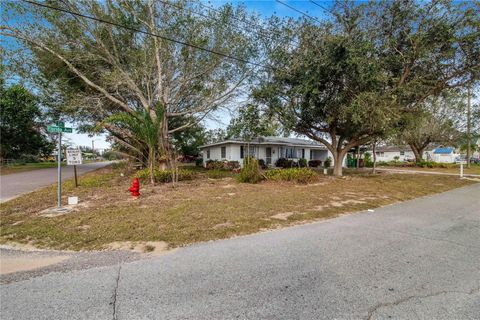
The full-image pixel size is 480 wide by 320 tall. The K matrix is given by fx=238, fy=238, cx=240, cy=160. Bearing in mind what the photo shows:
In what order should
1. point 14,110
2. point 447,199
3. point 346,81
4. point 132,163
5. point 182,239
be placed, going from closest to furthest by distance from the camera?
1. point 182,239
2. point 447,199
3. point 346,81
4. point 132,163
5. point 14,110

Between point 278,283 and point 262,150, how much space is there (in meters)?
20.4

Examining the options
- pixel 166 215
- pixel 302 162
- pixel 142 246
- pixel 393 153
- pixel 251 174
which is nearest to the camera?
pixel 142 246

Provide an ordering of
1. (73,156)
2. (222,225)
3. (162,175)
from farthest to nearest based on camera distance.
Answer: (162,175) < (73,156) < (222,225)

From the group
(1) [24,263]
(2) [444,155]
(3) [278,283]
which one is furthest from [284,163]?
(2) [444,155]

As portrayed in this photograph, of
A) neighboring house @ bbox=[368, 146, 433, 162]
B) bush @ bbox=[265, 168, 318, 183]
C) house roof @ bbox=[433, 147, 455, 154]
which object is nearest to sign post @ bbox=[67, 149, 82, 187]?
bush @ bbox=[265, 168, 318, 183]

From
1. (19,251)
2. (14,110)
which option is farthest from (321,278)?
(14,110)

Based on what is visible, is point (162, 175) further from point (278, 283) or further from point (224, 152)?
point (224, 152)

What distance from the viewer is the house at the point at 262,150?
21.2 m

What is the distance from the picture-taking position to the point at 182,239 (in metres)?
4.20

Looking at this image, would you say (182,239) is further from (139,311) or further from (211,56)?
(211,56)

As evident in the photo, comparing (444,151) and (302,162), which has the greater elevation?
(444,151)

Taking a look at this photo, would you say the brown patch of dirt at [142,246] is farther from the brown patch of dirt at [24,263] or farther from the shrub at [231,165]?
the shrub at [231,165]

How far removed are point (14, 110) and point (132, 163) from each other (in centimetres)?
1690

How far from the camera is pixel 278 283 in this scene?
9.09 ft
